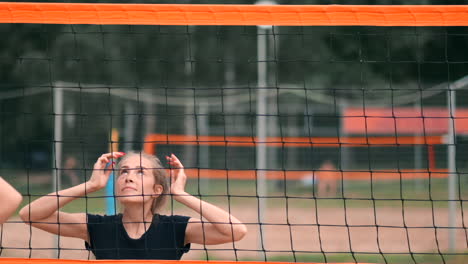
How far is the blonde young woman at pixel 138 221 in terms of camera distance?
11.7 ft

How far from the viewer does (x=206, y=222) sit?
3590 millimetres

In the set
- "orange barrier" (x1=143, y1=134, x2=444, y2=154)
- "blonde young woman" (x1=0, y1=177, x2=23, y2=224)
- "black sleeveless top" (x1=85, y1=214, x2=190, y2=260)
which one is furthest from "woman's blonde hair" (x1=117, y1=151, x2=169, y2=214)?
"blonde young woman" (x1=0, y1=177, x2=23, y2=224)

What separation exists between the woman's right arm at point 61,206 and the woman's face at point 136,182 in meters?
0.09

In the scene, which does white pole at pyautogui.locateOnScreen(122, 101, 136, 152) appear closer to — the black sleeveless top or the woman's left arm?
the black sleeveless top

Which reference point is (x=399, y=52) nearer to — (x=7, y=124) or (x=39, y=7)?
(x=7, y=124)

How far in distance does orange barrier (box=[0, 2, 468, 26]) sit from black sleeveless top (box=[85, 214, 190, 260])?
1.00 m

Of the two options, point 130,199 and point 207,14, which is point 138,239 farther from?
point 207,14

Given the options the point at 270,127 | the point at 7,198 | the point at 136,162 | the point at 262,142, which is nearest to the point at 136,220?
the point at 136,162

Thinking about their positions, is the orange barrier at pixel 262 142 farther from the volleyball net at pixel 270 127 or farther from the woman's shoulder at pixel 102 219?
the woman's shoulder at pixel 102 219

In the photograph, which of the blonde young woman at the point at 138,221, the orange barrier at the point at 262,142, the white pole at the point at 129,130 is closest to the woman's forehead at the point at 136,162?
the blonde young woman at the point at 138,221

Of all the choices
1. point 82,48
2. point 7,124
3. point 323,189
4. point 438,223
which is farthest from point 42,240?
point 82,48

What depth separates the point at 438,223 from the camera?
11156 millimetres

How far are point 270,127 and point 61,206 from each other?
13.8 metres

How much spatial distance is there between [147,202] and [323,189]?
→ 41.2 feet
